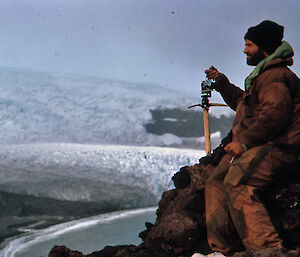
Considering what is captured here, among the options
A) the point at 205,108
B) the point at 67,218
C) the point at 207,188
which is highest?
the point at 205,108

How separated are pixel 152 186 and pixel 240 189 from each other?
5.03 meters

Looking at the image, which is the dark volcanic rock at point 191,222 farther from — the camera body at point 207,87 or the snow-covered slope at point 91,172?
the snow-covered slope at point 91,172

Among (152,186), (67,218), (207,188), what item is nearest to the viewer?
(207,188)

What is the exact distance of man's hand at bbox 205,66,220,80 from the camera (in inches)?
89.7

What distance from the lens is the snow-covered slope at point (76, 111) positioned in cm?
963

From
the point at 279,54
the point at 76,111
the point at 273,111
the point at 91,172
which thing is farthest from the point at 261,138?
the point at 76,111

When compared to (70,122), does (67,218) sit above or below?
below

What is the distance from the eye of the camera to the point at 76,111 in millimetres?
11227

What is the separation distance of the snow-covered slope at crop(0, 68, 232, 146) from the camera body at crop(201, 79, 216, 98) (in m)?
7.16

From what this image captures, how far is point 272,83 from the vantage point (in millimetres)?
1665

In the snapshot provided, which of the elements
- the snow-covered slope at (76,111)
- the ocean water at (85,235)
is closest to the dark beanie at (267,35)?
the ocean water at (85,235)

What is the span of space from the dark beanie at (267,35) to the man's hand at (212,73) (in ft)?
1.53

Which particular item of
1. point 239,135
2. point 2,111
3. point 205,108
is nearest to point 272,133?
point 239,135

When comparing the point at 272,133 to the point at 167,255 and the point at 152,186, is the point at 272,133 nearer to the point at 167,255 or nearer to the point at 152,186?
the point at 167,255
